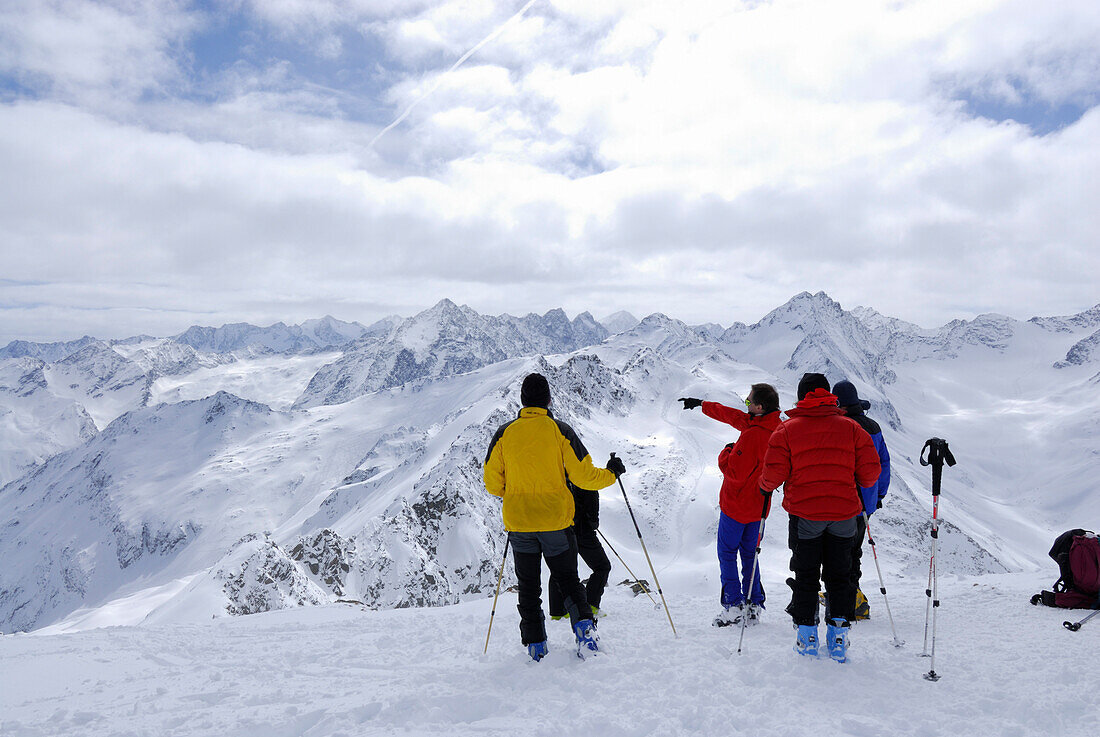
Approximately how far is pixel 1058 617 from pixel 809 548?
460 cm

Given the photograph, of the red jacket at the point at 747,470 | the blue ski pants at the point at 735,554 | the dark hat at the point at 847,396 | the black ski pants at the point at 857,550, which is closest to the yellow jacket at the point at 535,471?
the red jacket at the point at 747,470

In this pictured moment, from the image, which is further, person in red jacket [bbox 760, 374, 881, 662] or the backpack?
the backpack

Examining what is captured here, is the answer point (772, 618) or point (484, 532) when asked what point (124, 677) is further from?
point (484, 532)

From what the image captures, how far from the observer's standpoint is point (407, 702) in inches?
241

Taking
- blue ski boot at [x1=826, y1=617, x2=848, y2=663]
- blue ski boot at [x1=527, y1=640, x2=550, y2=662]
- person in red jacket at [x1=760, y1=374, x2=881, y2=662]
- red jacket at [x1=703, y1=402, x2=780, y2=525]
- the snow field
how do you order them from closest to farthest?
the snow field
blue ski boot at [x1=826, y1=617, x2=848, y2=663]
person in red jacket at [x1=760, y1=374, x2=881, y2=662]
blue ski boot at [x1=527, y1=640, x2=550, y2=662]
red jacket at [x1=703, y1=402, x2=780, y2=525]

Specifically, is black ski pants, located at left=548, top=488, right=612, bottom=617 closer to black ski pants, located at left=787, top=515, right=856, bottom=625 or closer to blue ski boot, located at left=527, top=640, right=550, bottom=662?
blue ski boot, located at left=527, top=640, right=550, bottom=662

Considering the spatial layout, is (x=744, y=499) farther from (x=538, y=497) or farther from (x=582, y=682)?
(x=582, y=682)

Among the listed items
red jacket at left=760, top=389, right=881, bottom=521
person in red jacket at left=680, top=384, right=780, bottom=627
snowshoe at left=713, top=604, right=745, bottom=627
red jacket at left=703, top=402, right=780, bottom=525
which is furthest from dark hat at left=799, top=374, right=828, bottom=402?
snowshoe at left=713, top=604, right=745, bottom=627

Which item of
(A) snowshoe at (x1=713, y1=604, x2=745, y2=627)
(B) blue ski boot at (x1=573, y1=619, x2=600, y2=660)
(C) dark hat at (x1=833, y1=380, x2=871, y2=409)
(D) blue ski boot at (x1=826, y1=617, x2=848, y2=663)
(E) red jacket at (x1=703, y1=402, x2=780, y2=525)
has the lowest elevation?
(A) snowshoe at (x1=713, y1=604, x2=745, y2=627)

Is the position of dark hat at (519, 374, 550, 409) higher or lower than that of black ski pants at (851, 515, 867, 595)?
higher

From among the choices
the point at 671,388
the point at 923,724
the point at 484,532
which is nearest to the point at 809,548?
the point at 923,724

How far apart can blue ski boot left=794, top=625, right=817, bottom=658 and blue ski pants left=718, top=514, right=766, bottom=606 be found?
1605 mm

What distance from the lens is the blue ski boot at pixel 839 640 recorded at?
661 centimetres

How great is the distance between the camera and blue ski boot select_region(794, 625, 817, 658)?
6804mm
